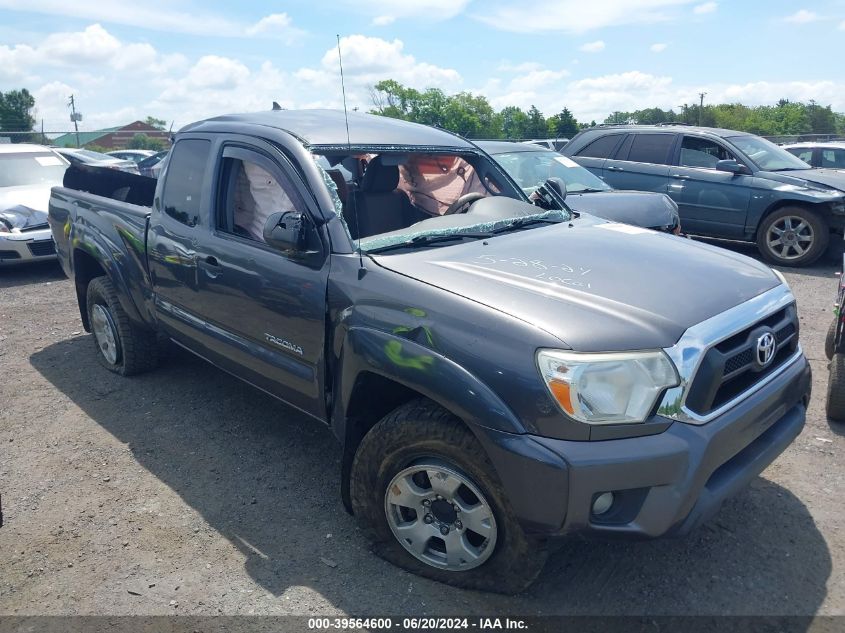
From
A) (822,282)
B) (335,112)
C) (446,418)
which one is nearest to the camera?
(446,418)

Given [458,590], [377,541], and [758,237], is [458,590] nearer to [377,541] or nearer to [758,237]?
[377,541]

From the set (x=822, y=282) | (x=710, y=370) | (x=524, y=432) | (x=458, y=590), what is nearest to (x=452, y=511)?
(x=458, y=590)

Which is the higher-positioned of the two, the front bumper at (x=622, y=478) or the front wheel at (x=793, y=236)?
the front bumper at (x=622, y=478)

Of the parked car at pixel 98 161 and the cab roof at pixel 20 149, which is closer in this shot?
the cab roof at pixel 20 149

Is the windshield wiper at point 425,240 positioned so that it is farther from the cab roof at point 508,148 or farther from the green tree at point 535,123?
the green tree at point 535,123

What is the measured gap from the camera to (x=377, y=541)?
2.98m

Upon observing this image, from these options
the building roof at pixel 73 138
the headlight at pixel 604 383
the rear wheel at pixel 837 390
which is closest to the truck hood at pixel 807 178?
the rear wheel at pixel 837 390

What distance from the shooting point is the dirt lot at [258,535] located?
2.76m

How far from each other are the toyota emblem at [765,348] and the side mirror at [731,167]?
6.93 m

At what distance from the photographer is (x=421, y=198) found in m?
3.99

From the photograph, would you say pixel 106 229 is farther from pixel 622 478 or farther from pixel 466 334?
pixel 622 478

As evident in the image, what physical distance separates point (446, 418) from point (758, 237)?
7.81m

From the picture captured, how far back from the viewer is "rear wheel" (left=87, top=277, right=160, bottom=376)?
492cm

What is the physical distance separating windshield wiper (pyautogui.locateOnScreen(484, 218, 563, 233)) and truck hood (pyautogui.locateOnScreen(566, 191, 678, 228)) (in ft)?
10.3
